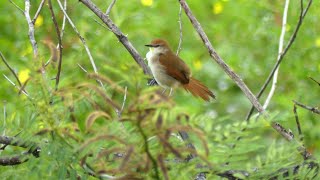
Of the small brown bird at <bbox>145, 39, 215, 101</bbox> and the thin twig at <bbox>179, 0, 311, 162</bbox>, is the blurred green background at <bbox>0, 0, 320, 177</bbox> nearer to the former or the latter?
the small brown bird at <bbox>145, 39, 215, 101</bbox>

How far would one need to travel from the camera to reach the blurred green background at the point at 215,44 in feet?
17.2

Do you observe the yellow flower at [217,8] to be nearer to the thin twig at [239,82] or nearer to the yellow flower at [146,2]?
the yellow flower at [146,2]

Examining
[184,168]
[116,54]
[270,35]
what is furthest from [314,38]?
[184,168]

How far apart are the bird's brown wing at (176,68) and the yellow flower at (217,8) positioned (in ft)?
10.4

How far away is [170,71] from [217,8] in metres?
3.29

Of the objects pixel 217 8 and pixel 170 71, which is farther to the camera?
pixel 217 8

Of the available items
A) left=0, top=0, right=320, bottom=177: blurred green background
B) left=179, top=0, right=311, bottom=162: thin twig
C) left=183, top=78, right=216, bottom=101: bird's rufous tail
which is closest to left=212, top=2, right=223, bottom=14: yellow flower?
left=0, top=0, right=320, bottom=177: blurred green background

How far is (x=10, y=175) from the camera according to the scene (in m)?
1.96

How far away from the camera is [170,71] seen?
13.9 feet

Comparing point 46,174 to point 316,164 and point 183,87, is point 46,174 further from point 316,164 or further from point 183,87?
point 183,87

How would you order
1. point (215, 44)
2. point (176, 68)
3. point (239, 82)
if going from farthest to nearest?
point (215, 44) → point (176, 68) → point (239, 82)

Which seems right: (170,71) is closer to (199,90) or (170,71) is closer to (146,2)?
(199,90)

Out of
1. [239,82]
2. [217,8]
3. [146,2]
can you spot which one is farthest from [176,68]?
[217,8]

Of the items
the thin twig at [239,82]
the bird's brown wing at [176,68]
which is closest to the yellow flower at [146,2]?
the bird's brown wing at [176,68]
